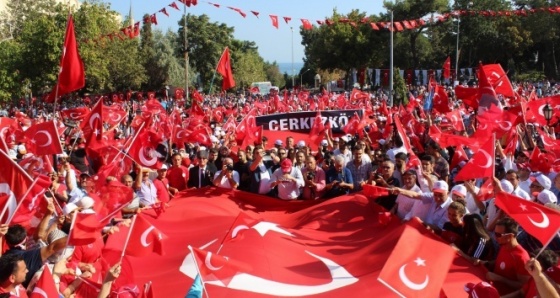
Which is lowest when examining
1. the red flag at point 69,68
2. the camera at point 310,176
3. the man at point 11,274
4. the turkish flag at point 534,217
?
the camera at point 310,176

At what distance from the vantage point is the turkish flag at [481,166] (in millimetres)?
7391

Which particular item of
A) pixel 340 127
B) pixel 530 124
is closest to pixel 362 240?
pixel 530 124

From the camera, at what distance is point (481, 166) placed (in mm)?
7441

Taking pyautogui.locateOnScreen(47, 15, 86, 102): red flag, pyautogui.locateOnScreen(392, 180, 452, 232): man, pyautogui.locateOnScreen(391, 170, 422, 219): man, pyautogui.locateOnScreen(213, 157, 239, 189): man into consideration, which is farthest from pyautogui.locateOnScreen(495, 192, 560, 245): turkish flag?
pyautogui.locateOnScreen(47, 15, 86, 102): red flag

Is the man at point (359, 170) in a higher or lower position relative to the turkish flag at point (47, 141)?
lower

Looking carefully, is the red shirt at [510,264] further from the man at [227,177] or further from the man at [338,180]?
the man at [227,177]

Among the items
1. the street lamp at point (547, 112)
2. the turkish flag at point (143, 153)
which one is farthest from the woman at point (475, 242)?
the street lamp at point (547, 112)

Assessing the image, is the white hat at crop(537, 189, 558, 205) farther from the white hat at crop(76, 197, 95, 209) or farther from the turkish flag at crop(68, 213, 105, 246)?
the white hat at crop(76, 197, 95, 209)

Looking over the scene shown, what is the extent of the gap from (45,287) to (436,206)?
4425 millimetres

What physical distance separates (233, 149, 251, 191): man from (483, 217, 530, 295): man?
17.5ft

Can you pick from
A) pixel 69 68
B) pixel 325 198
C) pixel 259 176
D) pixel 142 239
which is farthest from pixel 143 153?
pixel 142 239

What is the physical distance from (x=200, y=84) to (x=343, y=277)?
61615 millimetres

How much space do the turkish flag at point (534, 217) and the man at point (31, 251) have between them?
391 centimetres

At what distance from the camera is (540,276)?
4281 mm
